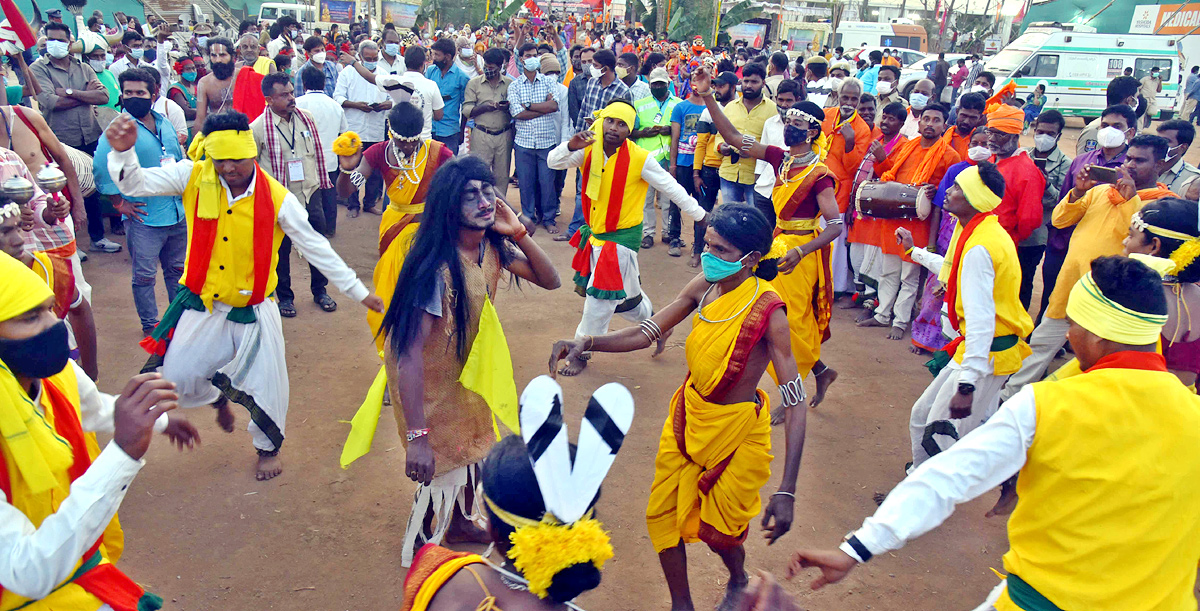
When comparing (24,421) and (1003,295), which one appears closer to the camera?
(24,421)

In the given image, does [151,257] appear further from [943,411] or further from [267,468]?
[943,411]

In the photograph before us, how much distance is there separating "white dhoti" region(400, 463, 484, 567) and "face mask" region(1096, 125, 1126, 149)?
5.41m

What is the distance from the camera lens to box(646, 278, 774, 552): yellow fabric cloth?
10.8 ft

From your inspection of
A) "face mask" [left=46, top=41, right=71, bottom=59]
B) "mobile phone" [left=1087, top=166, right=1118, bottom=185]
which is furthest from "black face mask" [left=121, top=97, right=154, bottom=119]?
"mobile phone" [left=1087, top=166, right=1118, bottom=185]

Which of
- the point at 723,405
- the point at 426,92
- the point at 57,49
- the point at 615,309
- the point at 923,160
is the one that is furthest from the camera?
the point at 426,92

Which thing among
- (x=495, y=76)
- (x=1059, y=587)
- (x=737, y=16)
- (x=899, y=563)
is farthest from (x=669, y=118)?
(x=737, y=16)

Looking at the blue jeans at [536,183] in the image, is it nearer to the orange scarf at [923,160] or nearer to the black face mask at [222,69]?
the black face mask at [222,69]

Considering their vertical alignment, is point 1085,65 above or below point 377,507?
above

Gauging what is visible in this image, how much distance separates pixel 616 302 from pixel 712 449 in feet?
9.16

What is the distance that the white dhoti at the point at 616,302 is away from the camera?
19.6ft

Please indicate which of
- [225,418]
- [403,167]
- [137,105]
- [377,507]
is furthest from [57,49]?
[377,507]

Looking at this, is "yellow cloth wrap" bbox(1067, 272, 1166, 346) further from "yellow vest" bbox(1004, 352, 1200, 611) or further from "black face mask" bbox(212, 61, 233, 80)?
"black face mask" bbox(212, 61, 233, 80)

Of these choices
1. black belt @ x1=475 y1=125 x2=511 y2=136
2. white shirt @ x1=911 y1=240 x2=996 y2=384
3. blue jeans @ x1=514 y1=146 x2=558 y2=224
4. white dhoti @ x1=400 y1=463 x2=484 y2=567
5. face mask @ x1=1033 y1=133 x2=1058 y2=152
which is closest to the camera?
white dhoti @ x1=400 y1=463 x2=484 y2=567

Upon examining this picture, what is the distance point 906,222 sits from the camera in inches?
273
